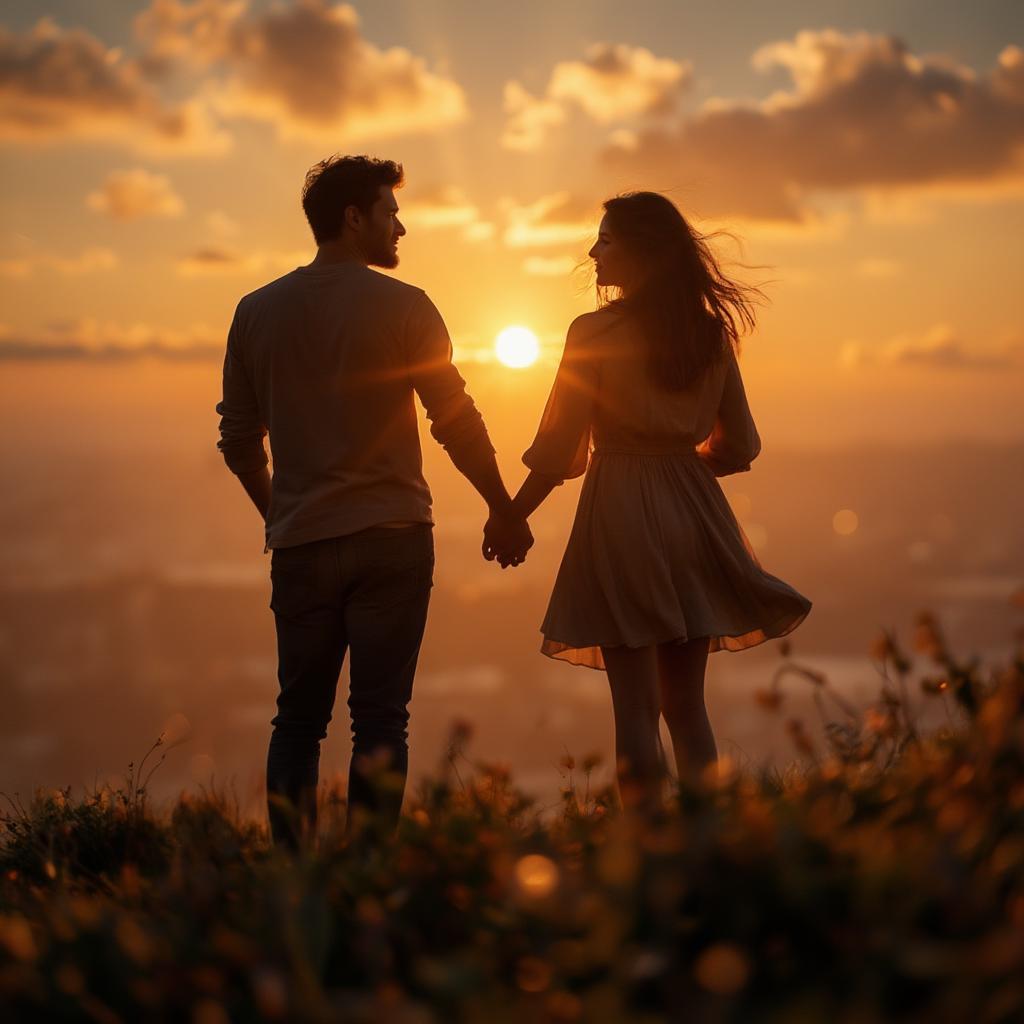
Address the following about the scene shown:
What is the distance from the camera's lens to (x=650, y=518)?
5.06 metres

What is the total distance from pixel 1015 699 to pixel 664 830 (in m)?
0.93

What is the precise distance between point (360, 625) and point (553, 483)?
38.5 inches

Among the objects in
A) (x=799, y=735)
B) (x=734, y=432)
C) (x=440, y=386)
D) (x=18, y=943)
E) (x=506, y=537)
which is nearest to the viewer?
(x=18, y=943)

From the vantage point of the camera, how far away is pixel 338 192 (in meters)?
5.36

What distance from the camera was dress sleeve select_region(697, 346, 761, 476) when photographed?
538cm

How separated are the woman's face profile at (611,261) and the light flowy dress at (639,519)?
0.16 meters

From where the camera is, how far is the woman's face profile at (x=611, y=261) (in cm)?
516

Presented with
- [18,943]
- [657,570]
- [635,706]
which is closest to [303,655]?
[635,706]

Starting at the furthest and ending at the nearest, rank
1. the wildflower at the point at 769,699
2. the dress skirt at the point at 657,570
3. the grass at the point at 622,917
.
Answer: the dress skirt at the point at 657,570 → the wildflower at the point at 769,699 → the grass at the point at 622,917

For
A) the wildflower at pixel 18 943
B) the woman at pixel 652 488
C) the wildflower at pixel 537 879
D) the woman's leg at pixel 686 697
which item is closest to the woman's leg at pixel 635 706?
the woman at pixel 652 488

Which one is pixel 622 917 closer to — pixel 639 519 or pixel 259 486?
pixel 639 519

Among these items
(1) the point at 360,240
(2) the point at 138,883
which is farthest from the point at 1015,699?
(1) the point at 360,240

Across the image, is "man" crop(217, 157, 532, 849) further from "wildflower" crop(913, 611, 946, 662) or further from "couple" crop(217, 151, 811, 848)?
"wildflower" crop(913, 611, 946, 662)

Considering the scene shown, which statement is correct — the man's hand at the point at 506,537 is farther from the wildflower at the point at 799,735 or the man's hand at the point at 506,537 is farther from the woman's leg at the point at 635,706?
the wildflower at the point at 799,735
